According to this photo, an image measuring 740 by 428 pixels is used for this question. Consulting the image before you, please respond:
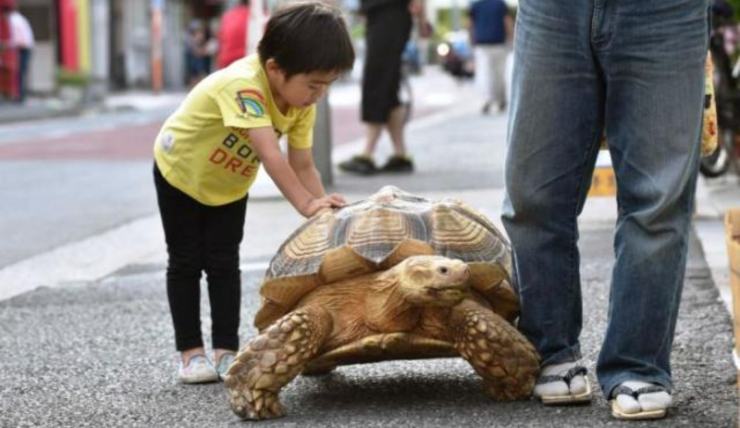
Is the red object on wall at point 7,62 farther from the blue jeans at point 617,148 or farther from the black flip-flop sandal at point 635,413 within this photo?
the black flip-flop sandal at point 635,413

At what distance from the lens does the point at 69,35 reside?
3659 cm

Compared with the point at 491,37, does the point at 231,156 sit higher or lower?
higher

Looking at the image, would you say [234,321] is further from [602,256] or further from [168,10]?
[168,10]

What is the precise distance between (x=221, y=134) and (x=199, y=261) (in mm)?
441

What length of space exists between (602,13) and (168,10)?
44.6 m

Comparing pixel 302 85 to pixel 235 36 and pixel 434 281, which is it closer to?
pixel 434 281

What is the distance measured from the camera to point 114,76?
42.9m

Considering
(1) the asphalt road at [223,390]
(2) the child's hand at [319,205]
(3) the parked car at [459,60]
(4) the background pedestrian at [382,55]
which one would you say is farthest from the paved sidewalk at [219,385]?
(3) the parked car at [459,60]

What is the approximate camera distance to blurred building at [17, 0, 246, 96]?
36.7m

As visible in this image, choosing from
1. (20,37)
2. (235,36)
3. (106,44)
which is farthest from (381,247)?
(106,44)

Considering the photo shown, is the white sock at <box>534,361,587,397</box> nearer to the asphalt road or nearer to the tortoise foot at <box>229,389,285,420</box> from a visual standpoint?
the asphalt road

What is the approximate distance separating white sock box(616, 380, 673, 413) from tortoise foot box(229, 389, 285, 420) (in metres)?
0.85

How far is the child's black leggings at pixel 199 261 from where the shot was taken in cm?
472

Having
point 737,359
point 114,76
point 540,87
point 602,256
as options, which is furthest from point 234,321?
point 114,76
